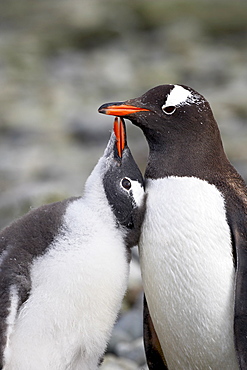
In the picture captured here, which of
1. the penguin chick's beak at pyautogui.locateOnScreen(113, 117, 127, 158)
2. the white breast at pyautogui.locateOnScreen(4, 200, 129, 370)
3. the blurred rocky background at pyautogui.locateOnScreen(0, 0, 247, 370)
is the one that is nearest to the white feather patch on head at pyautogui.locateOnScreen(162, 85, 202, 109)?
the penguin chick's beak at pyautogui.locateOnScreen(113, 117, 127, 158)

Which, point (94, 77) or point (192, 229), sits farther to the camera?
point (94, 77)

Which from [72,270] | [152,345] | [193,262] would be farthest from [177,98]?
[152,345]

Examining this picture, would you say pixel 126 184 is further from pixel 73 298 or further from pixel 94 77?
pixel 94 77

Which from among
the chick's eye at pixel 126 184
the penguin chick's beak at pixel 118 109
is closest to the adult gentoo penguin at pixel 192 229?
the penguin chick's beak at pixel 118 109

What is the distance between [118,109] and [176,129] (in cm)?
33

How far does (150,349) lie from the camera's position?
4.66 m

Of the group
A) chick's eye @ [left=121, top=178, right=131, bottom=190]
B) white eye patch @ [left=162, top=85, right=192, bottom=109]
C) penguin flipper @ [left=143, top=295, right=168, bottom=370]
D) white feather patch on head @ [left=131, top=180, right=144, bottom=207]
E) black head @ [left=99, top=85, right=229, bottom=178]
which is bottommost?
penguin flipper @ [left=143, top=295, right=168, bottom=370]

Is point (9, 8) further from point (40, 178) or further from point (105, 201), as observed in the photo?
point (105, 201)

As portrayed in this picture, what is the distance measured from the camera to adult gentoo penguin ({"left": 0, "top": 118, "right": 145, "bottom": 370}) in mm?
3918

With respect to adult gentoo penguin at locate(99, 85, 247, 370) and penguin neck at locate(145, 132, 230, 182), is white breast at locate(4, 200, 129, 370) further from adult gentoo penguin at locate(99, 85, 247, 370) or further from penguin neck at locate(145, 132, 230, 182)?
penguin neck at locate(145, 132, 230, 182)

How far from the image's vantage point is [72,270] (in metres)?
3.95

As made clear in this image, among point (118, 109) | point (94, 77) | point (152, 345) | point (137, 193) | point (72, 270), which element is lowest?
point (152, 345)

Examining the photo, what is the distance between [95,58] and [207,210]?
1820 centimetres

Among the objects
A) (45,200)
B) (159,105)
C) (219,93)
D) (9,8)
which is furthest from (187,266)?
(9,8)
